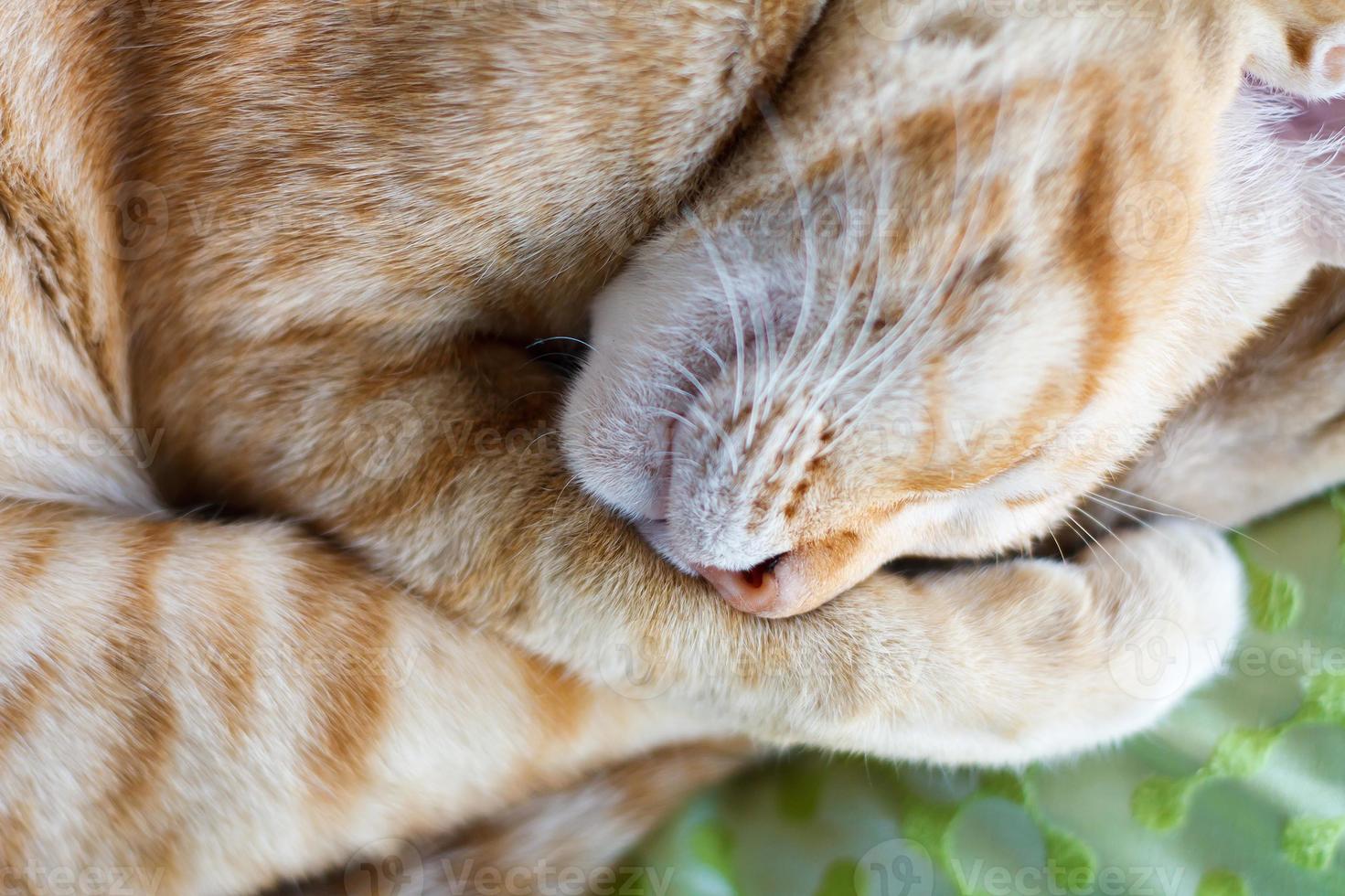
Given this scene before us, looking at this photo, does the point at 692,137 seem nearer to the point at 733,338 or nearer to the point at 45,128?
the point at 733,338

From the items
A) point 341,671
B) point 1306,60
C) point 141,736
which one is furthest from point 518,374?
point 1306,60

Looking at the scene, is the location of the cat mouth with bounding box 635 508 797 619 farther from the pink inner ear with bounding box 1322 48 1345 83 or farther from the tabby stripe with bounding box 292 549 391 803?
the pink inner ear with bounding box 1322 48 1345 83

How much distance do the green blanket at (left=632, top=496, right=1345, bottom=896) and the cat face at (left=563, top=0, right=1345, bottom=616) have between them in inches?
11.9

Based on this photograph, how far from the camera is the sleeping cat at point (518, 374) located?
82 cm

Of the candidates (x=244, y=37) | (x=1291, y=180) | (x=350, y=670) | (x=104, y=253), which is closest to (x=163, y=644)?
(x=350, y=670)

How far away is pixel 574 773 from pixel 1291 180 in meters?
0.90

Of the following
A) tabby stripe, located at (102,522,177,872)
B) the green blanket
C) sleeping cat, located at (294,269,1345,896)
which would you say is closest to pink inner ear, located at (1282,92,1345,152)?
sleeping cat, located at (294,269,1345,896)

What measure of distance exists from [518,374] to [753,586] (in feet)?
1.14

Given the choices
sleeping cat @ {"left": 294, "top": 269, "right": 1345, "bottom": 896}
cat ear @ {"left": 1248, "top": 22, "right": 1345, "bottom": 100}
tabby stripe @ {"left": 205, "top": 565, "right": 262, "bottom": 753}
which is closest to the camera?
cat ear @ {"left": 1248, "top": 22, "right": 1345, "bottom": 100}

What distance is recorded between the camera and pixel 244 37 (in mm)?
846

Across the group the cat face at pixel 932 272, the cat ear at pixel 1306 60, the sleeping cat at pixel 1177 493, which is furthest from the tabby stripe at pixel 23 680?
the cat ear at pixel 1306 60

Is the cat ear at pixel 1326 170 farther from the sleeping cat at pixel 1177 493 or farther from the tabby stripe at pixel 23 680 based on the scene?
the tabby stripe at pixel 23 680

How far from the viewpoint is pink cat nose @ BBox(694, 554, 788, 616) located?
852 mm

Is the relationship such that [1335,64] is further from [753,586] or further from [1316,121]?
[753,586]
